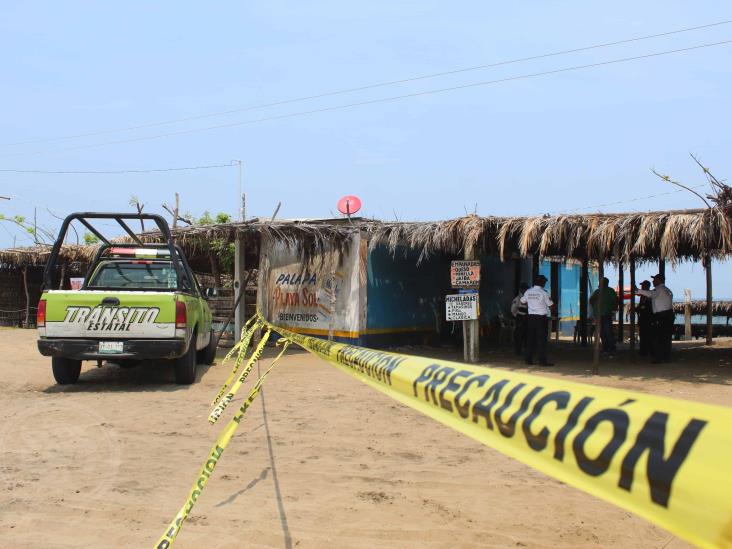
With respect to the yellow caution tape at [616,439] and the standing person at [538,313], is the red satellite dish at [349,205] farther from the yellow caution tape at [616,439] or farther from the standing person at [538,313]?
the yellow caution tape at [616,439]

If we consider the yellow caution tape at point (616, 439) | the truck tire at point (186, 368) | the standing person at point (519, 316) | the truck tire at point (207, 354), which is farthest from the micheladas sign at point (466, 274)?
the yellow caution tape at point (616, 439)

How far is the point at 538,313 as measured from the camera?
12.4 metres

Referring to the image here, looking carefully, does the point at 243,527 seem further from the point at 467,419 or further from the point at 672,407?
the point at 672,407

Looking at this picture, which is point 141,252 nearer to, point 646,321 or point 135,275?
point 135,275

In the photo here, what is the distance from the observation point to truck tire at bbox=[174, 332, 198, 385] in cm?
962

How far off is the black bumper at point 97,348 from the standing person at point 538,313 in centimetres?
662

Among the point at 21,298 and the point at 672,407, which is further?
the point at 21,298

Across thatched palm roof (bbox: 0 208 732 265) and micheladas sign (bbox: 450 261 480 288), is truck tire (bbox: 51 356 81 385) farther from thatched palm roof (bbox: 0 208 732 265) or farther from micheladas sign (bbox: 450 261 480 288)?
micheladas sign (bbox: 450 261 480 288)

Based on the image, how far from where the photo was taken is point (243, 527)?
401cm

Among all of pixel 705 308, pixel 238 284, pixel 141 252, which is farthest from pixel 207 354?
pixel 705 308

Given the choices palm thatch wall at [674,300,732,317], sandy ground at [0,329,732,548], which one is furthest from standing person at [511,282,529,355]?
palm thatch wall at [674,300,732,317]

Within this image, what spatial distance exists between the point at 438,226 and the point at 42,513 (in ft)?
32.0

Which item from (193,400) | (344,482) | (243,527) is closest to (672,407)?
(243,527)

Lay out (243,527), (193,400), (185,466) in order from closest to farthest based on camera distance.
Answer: (243,527)
(185,466)
(193,400)
